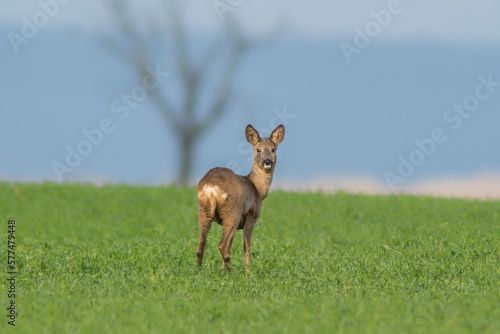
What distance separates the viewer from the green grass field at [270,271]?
8.07 metres

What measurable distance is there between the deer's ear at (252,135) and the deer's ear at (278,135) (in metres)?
0.33

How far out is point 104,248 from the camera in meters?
13.5

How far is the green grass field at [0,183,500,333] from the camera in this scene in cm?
807

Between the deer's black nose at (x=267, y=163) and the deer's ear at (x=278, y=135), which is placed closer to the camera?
the deer's black nose at (x=267, y=163)

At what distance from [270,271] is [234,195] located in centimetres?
170

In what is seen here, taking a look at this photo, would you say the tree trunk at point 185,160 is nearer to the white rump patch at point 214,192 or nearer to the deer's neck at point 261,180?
the deer's neck at point 261,180

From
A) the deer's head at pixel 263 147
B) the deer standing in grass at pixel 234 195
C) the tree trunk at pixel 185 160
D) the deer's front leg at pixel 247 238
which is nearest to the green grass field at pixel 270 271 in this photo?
the deer's front leg at pixel 247 238

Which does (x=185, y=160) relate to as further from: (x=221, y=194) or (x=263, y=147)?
(x=221, y=194)

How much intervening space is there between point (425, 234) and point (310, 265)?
185 inches

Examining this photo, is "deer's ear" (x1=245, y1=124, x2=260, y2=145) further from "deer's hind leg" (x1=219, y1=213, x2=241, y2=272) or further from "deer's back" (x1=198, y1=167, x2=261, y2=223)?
"deer's hind leg" (x1=219, y1=213, x2=241, y2=272)

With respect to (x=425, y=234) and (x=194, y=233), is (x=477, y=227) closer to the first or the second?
(x=425, y=234)

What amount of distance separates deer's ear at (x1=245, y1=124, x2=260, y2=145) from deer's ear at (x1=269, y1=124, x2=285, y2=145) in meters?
0.33

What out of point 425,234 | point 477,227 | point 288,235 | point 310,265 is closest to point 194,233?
point 288,235

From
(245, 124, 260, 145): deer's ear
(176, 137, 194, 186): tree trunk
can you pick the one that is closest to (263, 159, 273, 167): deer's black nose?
(245, 124, 260, 145): deer's ear
